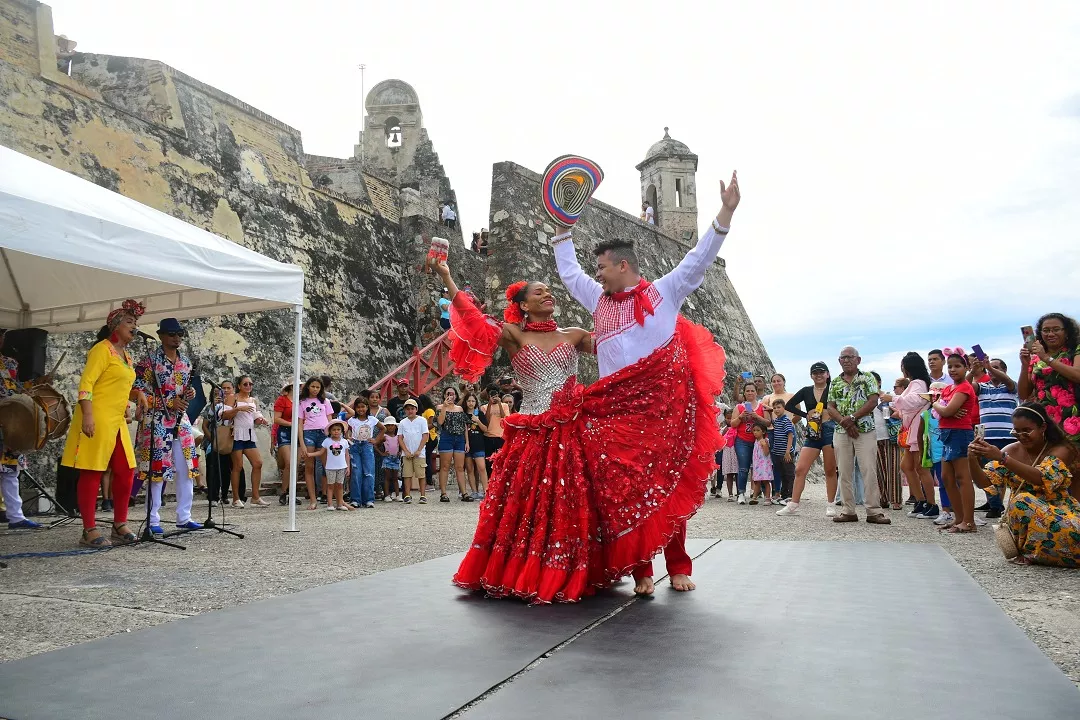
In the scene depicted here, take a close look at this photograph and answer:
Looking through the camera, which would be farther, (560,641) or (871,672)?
(560,641)

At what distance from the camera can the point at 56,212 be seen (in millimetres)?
4500

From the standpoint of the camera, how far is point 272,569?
4617 mm

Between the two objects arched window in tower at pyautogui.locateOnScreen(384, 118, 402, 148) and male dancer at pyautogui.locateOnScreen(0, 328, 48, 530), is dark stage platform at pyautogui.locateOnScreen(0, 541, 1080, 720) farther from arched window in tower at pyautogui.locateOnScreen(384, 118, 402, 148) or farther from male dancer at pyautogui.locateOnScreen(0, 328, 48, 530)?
arched window in tower at pyautogui.locateOnScreen(384, 118, 402, 148)

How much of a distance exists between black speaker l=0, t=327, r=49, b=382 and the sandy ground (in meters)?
1.71

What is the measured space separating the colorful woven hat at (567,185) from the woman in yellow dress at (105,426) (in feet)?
11.1

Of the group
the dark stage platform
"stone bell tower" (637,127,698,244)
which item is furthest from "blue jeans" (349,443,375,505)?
"stone bell tower" (637,127,698,244)

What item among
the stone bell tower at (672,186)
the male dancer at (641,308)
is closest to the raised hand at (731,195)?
the male dancer at (641,308)

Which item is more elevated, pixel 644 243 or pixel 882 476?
pixel 644 243

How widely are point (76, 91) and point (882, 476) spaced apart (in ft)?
39.5

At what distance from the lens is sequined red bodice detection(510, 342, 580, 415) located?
12.8 ft

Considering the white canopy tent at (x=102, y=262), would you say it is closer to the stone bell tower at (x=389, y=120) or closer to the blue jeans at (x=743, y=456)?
the blue jeans at (x=743, y=456)

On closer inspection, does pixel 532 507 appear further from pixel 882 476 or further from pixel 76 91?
pixel 76 91

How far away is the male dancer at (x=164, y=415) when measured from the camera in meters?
5.96

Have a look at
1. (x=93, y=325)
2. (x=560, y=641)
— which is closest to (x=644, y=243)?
(x=93, y=325)
